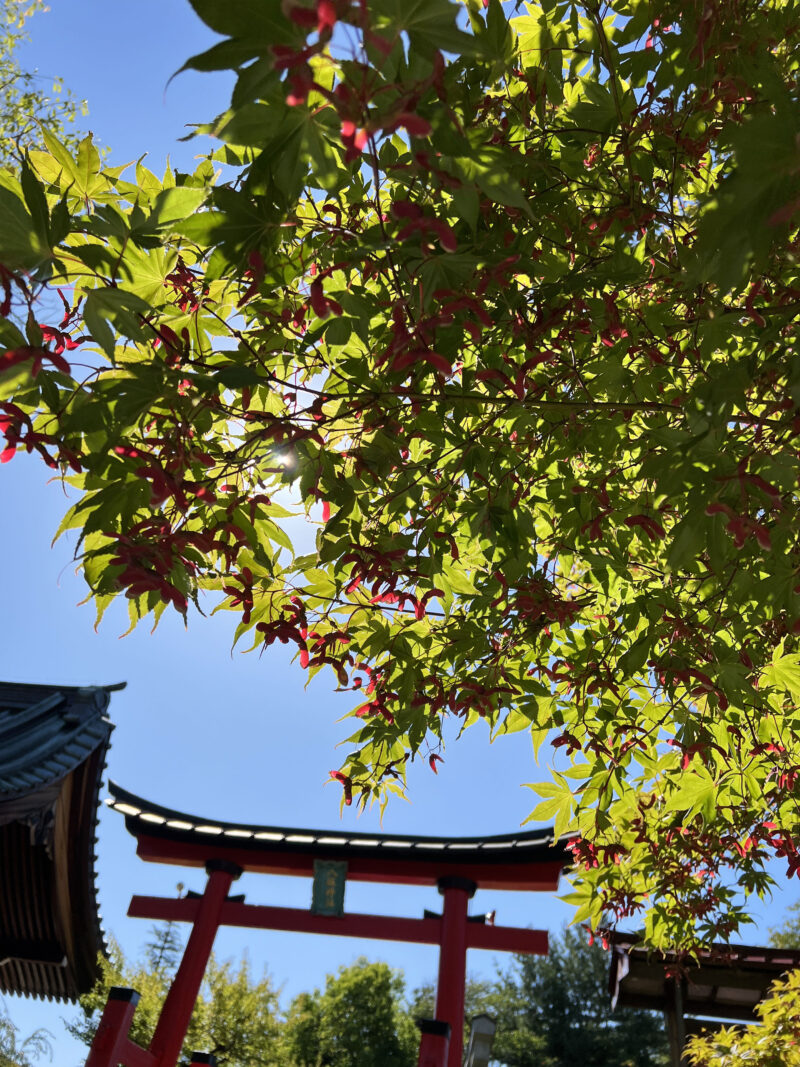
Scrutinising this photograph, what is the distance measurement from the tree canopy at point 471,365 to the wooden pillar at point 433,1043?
290 centimetres

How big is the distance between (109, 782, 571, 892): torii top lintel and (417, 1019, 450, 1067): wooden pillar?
2.96 metres

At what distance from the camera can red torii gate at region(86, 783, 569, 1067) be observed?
8188 mm

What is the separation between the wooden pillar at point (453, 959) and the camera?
7.46m

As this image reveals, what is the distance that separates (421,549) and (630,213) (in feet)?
4.20

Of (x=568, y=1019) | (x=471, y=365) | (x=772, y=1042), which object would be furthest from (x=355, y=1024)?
(x=471, y=365)

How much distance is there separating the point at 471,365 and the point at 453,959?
24.3 ft

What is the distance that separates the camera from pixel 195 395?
1.90 meters

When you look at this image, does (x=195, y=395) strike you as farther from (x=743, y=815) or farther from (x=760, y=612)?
(x=743, y=815)

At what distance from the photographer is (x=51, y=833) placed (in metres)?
7.18

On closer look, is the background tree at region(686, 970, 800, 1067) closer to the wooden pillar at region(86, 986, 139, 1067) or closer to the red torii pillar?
the red torii pillar

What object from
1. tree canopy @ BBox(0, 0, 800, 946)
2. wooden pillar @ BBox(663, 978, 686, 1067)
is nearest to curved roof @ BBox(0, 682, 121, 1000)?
tree canopy @ BBox(0, 0, 800, 946)

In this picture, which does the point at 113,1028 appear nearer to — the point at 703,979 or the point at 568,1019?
the point at 703,979

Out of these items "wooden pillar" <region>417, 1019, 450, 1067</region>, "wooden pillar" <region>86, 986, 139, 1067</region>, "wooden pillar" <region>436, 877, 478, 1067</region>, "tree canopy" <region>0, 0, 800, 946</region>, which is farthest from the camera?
"wooden pillar" <region>436, 877, 478, 1067</region>

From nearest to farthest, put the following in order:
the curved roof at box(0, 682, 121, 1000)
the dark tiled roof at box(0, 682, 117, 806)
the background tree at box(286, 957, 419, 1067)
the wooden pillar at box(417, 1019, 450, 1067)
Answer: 1. the wooden pillar at box(417, 1019, 450, 1067)
2. the dark tiled roof at box(0, 682, 117, 806)
3. the curved roof at box(0, 682, 121, 1000)
4. the background tree at box(286, 957, 419, 1067)
